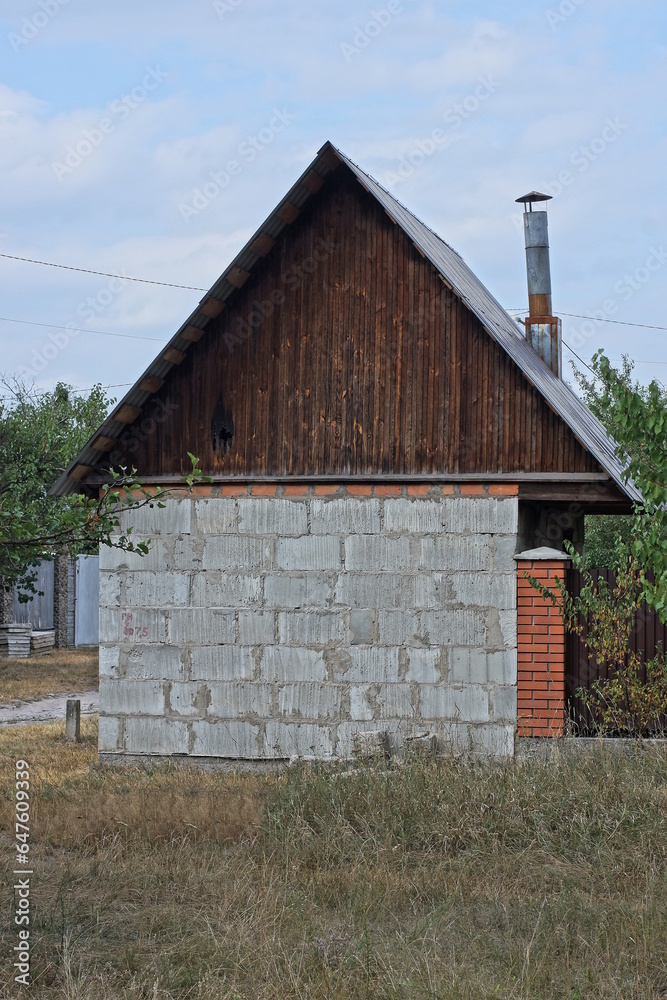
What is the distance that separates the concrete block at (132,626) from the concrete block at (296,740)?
1.47 meters

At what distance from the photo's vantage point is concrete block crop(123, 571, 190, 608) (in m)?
11.0

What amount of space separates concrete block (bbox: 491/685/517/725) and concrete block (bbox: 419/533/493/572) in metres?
1.15

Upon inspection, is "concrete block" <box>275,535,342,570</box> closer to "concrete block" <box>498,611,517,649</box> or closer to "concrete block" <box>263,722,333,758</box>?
"concrete block" <box>263,722,333,758</box>

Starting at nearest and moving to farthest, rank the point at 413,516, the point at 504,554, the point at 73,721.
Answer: the point at 504,554 < the point at 413,516 < the point at 73,721

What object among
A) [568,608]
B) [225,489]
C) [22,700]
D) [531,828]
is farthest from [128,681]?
[22,700]

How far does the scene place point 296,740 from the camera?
34.7ft

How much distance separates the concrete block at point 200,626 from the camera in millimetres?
10797

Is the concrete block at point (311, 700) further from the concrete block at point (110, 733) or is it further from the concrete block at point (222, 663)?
the concrete block at point (110, 733)

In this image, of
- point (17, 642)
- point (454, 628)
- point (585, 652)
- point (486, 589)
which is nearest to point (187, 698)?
point (454, 628)

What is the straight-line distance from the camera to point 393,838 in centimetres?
716

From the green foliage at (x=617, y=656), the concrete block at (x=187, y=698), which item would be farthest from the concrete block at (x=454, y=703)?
the concrete block at (x=187, y=698)

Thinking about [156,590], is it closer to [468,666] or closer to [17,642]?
[468,666]

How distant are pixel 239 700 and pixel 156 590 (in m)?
1.40

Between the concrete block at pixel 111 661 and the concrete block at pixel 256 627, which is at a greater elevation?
the concrete block at pixel 256 627
